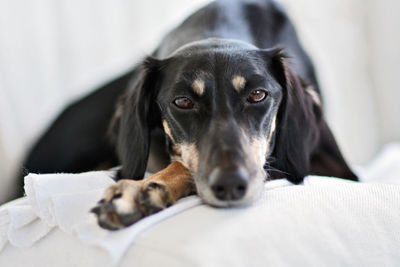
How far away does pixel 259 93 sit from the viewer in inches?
60.3

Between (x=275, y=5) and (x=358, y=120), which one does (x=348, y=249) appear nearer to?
(x=275, y=5)

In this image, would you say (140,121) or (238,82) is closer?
(238,82)

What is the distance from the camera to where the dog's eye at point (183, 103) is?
4.99 feet

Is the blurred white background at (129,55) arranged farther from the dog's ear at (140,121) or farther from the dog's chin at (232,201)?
the dog's chin at (232,201)

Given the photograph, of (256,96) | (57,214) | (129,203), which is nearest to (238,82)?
(256,96)

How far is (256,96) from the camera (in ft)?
4.99

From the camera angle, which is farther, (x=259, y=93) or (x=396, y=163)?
(x=396, y=163)

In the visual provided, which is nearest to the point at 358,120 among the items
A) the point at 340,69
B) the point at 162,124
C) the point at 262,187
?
the point at 340,69

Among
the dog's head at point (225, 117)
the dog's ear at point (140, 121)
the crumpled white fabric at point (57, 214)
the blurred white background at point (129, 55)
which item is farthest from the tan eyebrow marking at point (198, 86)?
the blurred white background at point (129, 55)

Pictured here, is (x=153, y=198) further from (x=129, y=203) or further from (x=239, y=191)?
(x=239, y=191)

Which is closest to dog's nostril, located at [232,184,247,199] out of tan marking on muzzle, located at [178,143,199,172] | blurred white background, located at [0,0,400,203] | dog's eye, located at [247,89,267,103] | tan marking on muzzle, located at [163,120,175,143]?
tan marking on muzzle, located at [178,143,199,172]

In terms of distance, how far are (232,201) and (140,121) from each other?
1.98 feet

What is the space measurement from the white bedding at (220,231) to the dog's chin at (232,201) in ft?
0.07

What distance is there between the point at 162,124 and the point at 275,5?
42.0 inches
